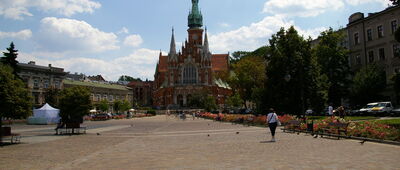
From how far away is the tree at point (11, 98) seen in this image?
1569cm

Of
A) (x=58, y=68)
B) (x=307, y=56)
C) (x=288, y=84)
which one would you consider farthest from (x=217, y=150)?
(x=58, y=68)

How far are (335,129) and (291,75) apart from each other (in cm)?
1662

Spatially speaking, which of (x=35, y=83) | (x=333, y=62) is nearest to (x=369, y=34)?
(x=333, y=62)

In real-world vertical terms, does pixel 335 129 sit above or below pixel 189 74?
below

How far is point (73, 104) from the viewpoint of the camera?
2228 centimetres

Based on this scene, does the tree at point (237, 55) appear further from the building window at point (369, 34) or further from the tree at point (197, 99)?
the building window at point (369, 34)

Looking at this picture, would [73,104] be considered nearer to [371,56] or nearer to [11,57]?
[11,57]

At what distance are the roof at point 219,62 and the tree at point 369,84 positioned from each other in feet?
211

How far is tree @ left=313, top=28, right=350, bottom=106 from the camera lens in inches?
1804

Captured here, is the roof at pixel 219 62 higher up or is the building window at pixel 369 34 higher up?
the roof at pixel 219 62

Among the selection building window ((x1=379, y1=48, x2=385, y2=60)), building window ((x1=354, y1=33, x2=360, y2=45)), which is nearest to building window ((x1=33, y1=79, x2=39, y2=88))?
building window ((x1=354, y1=33, x2=360, y2=45))

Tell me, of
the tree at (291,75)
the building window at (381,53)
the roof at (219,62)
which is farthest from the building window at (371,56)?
the roof at (219,62)

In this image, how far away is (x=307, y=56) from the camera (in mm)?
34250

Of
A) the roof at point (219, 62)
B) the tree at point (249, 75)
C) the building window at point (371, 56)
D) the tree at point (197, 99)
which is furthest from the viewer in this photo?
the roof at point (219, 62)
